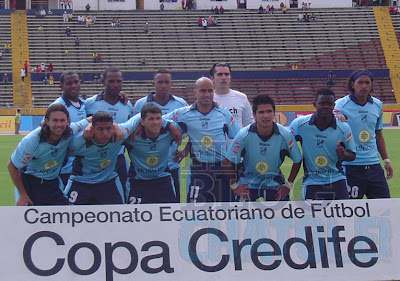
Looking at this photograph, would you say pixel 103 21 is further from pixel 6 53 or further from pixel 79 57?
pixel 6 53

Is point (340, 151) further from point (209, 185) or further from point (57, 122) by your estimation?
point (57, 122)

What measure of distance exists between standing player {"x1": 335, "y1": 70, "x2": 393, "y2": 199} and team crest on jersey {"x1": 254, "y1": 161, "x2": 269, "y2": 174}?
1.30 metres

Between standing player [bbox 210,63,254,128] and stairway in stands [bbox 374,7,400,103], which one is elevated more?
stairway in stands [bbox 374,7,400,103]

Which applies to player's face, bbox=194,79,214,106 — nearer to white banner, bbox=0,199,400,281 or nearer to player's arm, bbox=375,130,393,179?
white banner, bbox=0,199,400,281

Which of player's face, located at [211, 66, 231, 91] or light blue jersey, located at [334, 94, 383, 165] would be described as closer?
light blue jersey, located at [334, 94, 383, 165]

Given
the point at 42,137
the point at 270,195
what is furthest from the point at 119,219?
the point at 270,195

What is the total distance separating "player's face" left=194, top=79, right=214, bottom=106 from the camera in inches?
291

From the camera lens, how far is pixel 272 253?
19.3ft

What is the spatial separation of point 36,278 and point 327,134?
141 inches

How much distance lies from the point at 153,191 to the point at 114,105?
145 centimetres

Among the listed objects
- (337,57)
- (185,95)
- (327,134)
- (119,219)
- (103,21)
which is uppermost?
(103,21)

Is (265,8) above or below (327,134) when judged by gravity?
above

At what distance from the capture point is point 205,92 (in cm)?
743

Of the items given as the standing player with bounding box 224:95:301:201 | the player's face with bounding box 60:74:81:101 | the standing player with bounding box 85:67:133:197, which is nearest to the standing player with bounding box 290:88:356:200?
the standing player with bounding box 224:95:301:201
